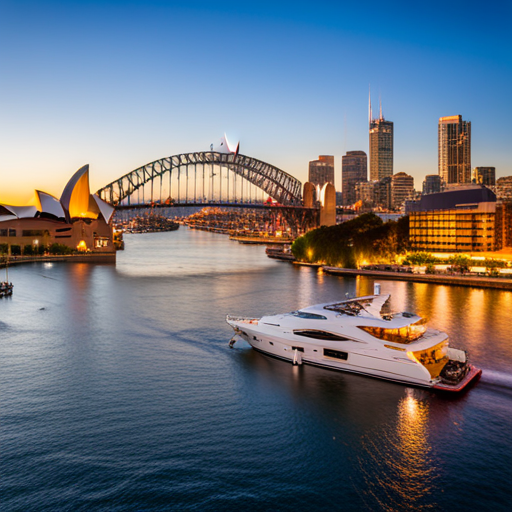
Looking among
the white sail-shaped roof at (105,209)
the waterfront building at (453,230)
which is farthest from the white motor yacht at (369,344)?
the white sail-shaped roof at (105,209)

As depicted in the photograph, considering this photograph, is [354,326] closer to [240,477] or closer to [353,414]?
[353,414]

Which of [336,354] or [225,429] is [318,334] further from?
[225,429]

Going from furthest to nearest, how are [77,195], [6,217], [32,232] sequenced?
1. [77,195]
2. [32,232]
3. [6,217]

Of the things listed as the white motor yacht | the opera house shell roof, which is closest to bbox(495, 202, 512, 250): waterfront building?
the white motor yacht

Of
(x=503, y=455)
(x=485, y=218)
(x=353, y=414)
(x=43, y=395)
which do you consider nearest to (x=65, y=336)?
(x=43, y=395)

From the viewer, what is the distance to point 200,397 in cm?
1545

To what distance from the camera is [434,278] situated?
47406 millimetres

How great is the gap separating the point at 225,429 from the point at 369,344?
234 inches

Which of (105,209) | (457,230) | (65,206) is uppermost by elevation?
(65,206)

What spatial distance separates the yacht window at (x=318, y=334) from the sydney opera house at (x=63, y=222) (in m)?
54.3

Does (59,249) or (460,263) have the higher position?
(59,249)

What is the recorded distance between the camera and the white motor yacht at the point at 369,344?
644 inches

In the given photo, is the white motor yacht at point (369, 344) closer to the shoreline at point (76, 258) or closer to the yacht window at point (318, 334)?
the yacht window at point (318, 334)

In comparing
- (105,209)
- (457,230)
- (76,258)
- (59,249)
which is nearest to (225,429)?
(457,230)
